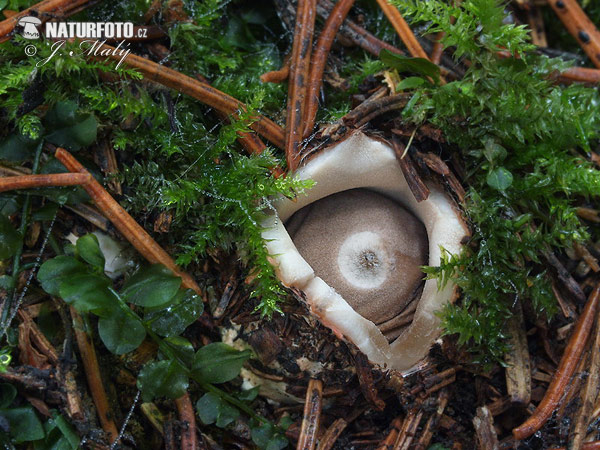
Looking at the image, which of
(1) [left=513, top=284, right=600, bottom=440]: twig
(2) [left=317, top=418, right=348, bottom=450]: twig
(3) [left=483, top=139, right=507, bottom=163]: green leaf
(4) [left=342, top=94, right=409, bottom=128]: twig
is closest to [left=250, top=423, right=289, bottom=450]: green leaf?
(2) [left=317, top=418, right=348, bottom=450]: twig

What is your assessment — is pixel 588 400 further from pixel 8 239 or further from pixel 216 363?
pixel 8 239

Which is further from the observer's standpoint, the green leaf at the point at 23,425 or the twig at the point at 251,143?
the twig at the point at 251,143

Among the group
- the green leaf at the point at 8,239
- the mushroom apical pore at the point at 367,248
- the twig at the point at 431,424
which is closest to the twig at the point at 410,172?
the mushroom apical pore at the point at 367,248

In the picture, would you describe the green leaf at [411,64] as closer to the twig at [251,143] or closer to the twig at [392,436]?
the twig at [251,143]

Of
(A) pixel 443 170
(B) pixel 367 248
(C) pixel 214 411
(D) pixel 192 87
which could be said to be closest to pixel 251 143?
(D) pixel 192 87

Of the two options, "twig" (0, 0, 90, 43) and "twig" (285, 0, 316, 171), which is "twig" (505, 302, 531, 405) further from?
"twig" (0, 0, 90, 43)

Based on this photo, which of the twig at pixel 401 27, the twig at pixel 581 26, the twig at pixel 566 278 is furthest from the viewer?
the twig at pixel 581 26
